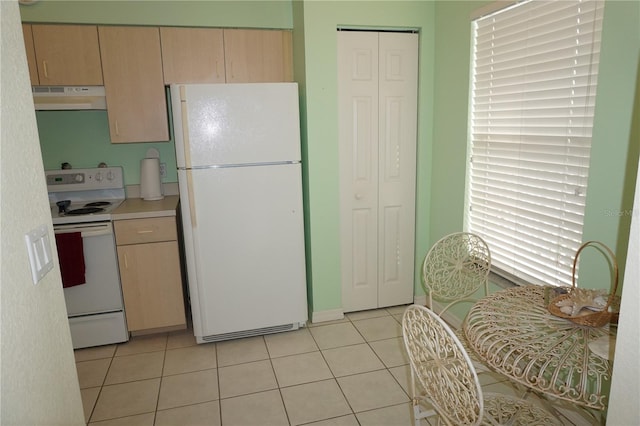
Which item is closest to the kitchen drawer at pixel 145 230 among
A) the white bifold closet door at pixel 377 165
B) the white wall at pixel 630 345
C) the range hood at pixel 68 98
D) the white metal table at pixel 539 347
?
the range hood at pixel 68 98

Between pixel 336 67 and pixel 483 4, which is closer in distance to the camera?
pixel 483 4

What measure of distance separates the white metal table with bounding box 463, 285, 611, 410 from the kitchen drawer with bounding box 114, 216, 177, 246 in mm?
2035

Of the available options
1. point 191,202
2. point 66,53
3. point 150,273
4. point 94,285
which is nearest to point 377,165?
point 191,202

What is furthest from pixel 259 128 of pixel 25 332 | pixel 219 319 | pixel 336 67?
pixel 25 332

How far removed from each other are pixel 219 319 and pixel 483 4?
2569mm

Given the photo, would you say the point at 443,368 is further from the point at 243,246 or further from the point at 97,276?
the point at 97,276

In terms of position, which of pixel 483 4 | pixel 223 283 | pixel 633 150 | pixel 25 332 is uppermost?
pixel 483 4

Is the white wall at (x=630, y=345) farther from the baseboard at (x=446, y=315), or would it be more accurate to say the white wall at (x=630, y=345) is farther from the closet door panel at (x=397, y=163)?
the closet door panel at (x=397, y=163)

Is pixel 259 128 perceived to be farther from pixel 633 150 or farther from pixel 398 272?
pixel 633 150

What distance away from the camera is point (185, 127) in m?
2.56

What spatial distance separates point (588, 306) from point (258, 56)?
103 inches

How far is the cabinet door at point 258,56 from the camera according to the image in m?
3.07

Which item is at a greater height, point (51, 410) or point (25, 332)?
point (25, 332)

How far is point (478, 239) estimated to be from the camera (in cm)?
233
